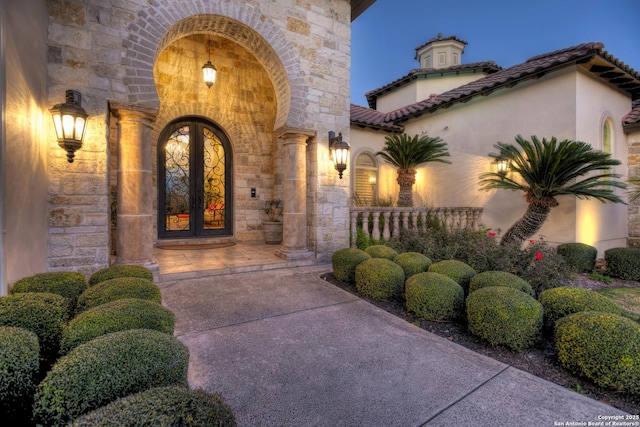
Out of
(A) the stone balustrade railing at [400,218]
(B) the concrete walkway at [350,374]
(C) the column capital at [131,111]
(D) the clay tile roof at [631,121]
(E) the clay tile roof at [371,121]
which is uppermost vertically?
(E) the clay tile roof at [371,121]

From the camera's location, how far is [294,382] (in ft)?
7.30

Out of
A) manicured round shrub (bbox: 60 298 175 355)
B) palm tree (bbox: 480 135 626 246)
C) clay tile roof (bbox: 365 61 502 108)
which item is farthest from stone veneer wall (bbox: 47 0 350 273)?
clay tile roof (bbox: 365 61 502 108)

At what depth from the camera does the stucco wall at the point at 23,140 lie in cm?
280

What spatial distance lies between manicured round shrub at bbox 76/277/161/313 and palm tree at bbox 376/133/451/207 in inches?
308

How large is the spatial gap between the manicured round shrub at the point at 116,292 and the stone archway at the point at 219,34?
3.24 meters

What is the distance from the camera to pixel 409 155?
9.02 metres

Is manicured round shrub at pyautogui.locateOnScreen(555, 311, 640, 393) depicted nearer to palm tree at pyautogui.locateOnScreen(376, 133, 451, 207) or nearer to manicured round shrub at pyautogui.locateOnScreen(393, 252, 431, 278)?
manicured round shrub at pyautogui.locateOnScreen(393, 252, 431, 278)

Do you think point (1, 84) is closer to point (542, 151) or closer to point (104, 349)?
point (104, 349)

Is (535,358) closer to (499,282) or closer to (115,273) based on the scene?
(499,282)

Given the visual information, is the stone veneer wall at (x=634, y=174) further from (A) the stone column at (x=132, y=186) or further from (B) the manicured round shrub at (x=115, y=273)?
(A) the stone column at (x=132, y=186)

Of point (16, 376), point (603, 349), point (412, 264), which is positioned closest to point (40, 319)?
point (16, 376)

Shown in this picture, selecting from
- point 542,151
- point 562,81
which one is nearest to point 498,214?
point 542,151

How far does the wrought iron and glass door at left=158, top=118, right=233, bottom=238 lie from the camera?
7625 millimetres

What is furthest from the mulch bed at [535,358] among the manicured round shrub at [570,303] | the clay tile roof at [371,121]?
the clay tile roof at [371,121]
